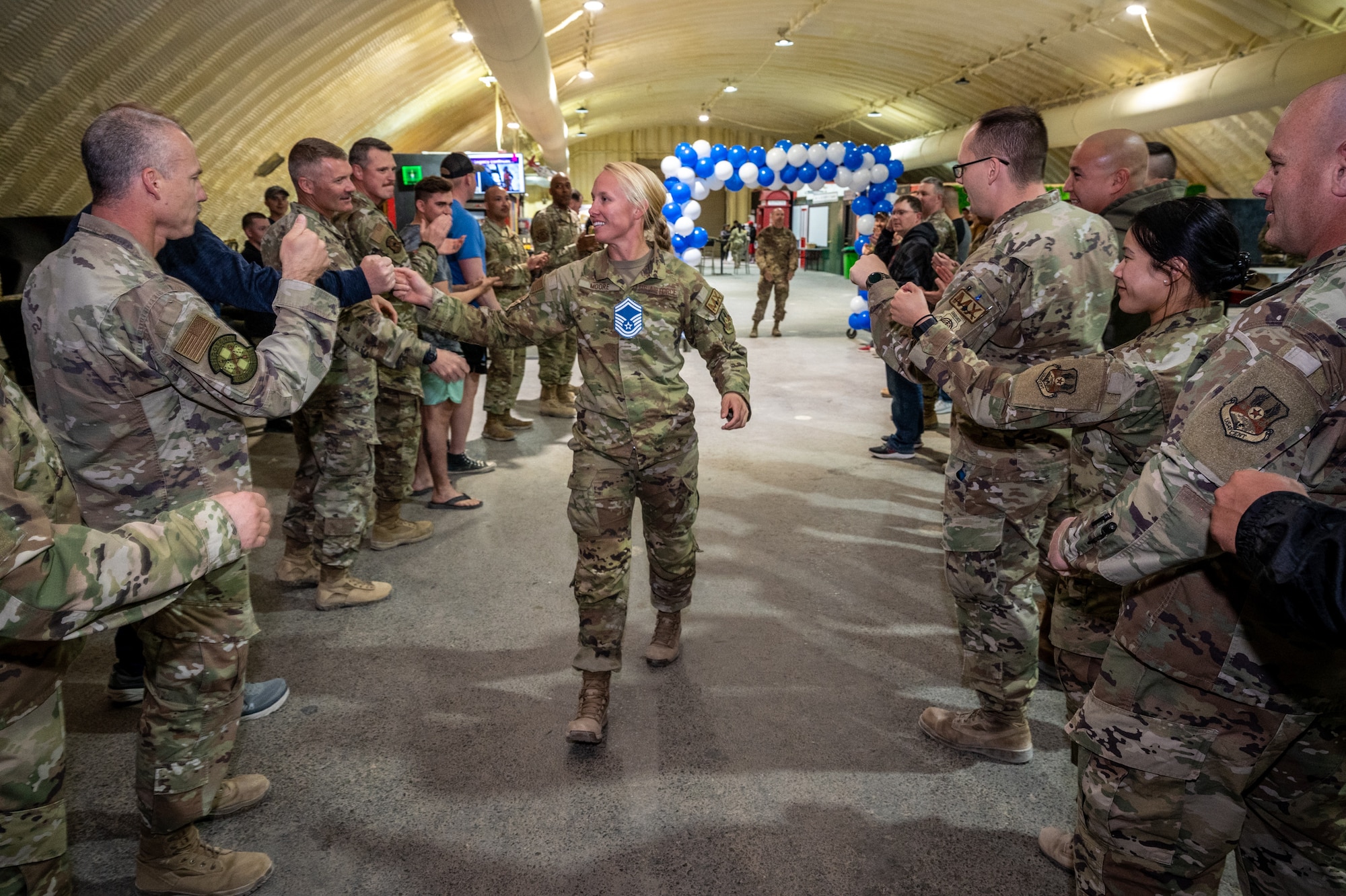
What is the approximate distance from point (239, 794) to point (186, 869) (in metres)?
0.32

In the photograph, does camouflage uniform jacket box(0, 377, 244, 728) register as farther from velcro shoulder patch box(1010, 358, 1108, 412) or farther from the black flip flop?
the black flip flop

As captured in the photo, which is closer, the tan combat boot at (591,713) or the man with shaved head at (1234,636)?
the man with shaved head at (1234,636)

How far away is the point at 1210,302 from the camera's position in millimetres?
1959

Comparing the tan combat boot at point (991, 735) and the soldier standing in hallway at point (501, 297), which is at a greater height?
the soldier standing in hallway at point (501, 297)

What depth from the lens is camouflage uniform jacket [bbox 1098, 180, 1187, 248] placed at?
2828 millimetres

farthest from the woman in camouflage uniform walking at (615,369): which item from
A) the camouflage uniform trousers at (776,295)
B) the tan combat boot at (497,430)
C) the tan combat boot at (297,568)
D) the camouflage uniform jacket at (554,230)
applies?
the camouflage uniform trousers at (776,295)

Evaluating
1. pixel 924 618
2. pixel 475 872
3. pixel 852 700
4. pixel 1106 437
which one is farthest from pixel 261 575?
pixel 1106 437

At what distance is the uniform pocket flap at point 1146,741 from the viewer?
1.32 m

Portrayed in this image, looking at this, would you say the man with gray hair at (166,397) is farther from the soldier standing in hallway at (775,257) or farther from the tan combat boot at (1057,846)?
the soldier standing in hallway at (775,257)

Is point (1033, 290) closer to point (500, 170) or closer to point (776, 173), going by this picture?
point (500, 170)

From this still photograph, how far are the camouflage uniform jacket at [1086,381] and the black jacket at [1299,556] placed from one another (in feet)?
2.27

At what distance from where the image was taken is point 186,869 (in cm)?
190

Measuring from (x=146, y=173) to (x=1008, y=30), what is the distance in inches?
555

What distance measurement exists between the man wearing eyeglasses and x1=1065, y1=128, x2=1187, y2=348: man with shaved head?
58 cm
